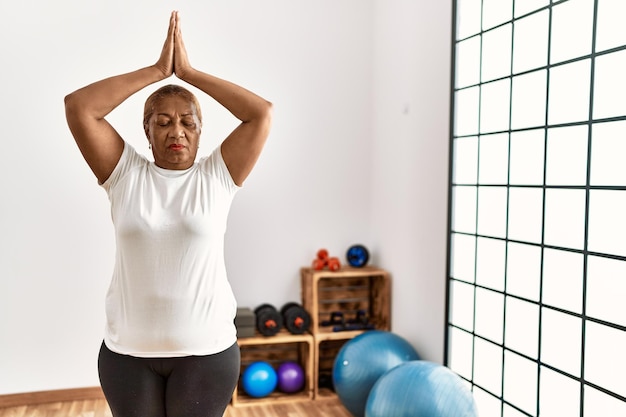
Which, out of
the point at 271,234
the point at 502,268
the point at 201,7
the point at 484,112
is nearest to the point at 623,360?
the point at 502,268

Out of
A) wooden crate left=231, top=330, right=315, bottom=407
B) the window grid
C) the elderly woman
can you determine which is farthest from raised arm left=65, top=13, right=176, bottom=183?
wooden crate left=231, top=330, right=315, bottom=407

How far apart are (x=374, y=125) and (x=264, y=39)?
876mm

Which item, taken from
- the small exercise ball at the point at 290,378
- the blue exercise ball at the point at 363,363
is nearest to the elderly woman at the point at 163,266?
the blue exercise ball at the point at 363,363

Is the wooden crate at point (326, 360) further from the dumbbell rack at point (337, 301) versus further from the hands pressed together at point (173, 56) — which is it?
the hands pressed together at point (173, 56)

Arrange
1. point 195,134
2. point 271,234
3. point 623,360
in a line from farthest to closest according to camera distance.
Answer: point 271,234
point 623,360
point 195,134

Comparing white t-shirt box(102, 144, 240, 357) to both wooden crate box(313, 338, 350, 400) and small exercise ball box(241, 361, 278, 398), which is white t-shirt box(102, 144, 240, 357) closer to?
small exercise ball box(241, 361, 278, 398)

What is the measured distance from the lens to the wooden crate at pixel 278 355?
11.8 feet

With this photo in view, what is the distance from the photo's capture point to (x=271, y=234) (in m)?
3.88

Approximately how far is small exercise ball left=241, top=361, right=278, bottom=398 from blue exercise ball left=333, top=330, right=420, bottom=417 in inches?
17.9

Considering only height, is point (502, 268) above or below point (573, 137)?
below

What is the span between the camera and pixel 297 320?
368 centimetres

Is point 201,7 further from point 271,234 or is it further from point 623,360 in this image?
point 623,360

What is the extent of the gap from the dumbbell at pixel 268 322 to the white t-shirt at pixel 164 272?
203cm

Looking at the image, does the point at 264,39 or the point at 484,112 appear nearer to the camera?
the point at 484,112
